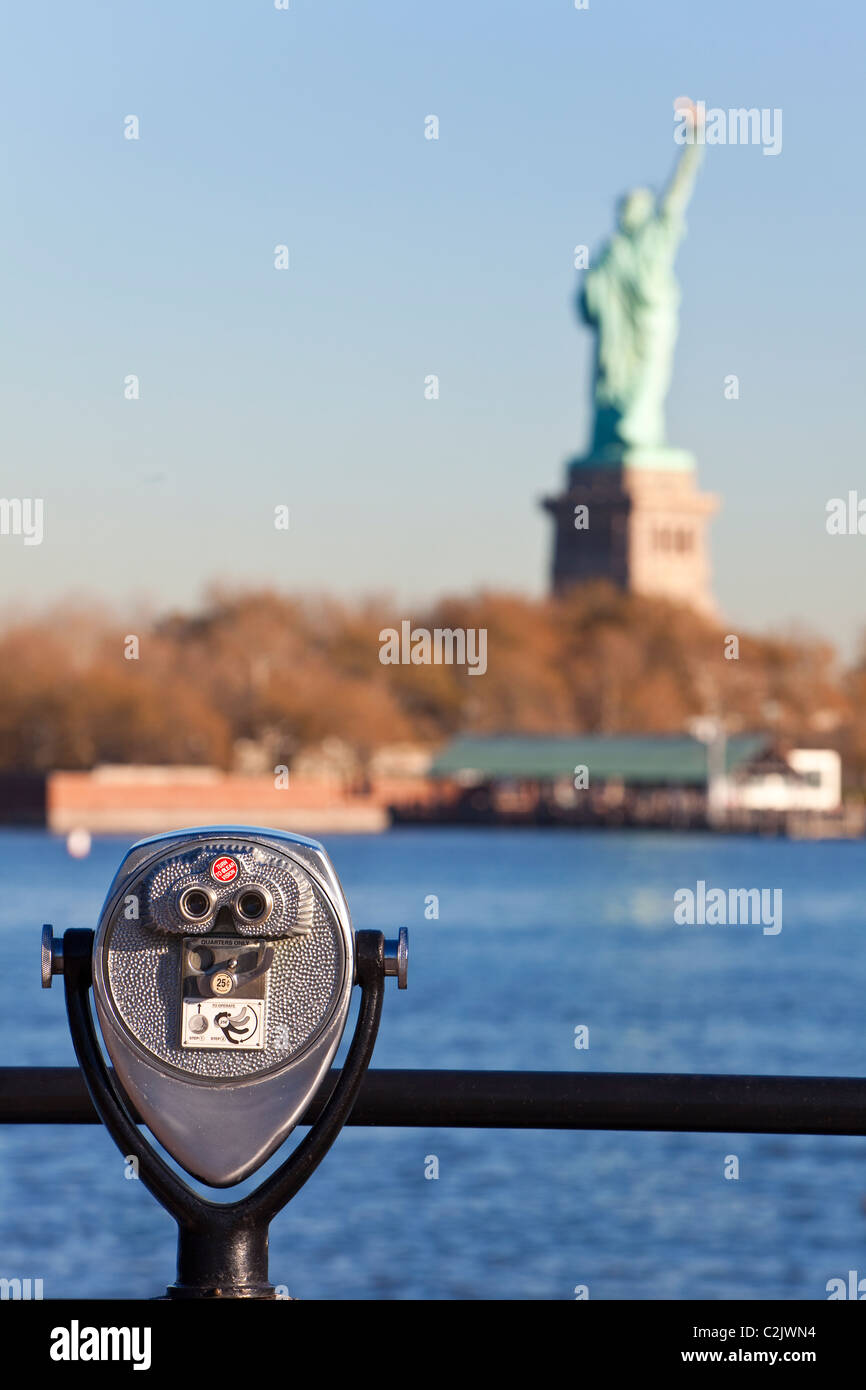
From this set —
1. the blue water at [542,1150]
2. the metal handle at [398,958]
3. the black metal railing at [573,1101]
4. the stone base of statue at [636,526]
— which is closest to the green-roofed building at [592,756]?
the stone base of statue at [636,526]

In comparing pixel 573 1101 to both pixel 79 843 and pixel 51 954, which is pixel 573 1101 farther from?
pixel 79 843

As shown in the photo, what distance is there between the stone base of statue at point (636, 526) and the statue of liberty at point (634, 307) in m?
2.81

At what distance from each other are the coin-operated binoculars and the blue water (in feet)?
45.7

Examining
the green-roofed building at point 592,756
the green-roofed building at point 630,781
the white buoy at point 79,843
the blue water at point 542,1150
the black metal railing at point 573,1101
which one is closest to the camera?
the black metal railing at point 573,1101

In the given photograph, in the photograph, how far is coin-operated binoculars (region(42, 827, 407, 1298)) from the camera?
2.43 metres

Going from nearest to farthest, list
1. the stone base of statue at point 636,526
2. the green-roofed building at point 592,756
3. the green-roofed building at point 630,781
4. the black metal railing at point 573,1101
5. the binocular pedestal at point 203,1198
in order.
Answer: the binocular pedestal at point 203,1198
the black metal railing at point 573,1101
the stone base of statue at point 636,526
the green-roofed building at point 592,756
the green-roofed building at point 630,781

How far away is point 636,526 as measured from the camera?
347 ft

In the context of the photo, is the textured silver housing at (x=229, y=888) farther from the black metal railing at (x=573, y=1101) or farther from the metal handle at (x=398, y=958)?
the black metal railing at (x=573, y=1101)

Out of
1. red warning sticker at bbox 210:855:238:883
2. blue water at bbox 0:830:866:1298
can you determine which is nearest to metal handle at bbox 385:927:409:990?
red warning sticker at bbox 210:855:238:883

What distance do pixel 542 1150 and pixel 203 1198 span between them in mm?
22243

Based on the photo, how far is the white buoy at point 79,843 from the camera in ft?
297

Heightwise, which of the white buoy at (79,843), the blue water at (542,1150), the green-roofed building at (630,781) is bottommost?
the blue water at (542,1150)

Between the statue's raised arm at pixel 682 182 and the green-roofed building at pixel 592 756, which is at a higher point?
the statue's raised arm at pixel 682 182
